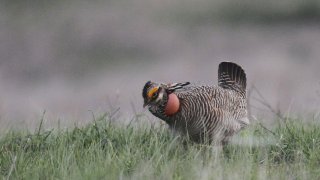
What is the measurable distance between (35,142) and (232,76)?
1.56 metres

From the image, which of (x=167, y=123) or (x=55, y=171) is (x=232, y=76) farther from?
(x=55, y=171)

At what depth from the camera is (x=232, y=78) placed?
5289 mm

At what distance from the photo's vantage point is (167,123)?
4688mm

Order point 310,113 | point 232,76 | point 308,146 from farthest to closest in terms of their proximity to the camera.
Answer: point 232,76 → point 310,113 → point 308,146

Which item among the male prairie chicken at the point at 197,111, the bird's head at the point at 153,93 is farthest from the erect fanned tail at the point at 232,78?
the bird's head at the point at 153,93

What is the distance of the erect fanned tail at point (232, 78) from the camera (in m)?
5.28

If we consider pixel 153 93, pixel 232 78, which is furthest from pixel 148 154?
pixel 232 78

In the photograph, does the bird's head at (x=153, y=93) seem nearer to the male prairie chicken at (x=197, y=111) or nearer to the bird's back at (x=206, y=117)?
the male prairie chicken at (x=197, y=111)

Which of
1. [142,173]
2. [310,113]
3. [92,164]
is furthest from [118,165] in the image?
[310,113]

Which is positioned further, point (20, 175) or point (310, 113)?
point (310, 113)

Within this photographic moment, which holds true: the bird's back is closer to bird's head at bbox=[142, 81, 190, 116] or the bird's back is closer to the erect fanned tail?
bird's head at bbox=[142, 81, 190, 116]

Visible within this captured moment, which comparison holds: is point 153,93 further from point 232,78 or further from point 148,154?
point 232,78

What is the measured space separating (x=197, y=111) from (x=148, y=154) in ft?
2.37

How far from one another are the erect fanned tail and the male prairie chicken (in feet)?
1.43
